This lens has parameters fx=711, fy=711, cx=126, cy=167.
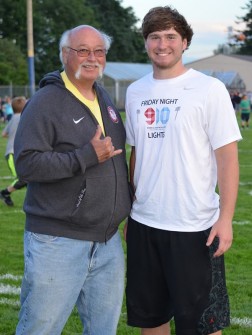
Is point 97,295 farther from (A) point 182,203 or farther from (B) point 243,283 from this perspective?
(B) point 243,283

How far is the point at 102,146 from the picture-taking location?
131 inches

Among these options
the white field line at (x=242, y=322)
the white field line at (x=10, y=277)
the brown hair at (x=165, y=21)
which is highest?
the brown hair at (x=165, y=21)

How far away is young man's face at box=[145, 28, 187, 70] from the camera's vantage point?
3611mm

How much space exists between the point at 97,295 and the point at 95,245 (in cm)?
29

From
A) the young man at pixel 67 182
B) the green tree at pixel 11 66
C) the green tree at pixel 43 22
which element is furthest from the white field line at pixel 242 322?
the green tree at pixel 43 22

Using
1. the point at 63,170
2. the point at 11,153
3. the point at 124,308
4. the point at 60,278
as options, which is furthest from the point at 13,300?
the point at 11,153

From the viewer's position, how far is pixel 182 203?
364 cm

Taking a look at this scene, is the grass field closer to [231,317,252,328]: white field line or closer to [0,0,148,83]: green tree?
[231,317,252,328]: white field line

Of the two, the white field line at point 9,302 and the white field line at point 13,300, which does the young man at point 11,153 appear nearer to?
the white field line at point 13,300

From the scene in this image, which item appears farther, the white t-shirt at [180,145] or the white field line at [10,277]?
the white field line at [10,277]

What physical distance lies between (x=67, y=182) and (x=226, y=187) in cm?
80

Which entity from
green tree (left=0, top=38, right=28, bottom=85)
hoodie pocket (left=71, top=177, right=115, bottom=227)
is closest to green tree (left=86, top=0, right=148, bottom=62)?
green tree (left=0, top=38, right=28, bottom=85)

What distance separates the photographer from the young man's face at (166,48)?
11.8 ft

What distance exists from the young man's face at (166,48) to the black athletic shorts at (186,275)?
2.82ft
